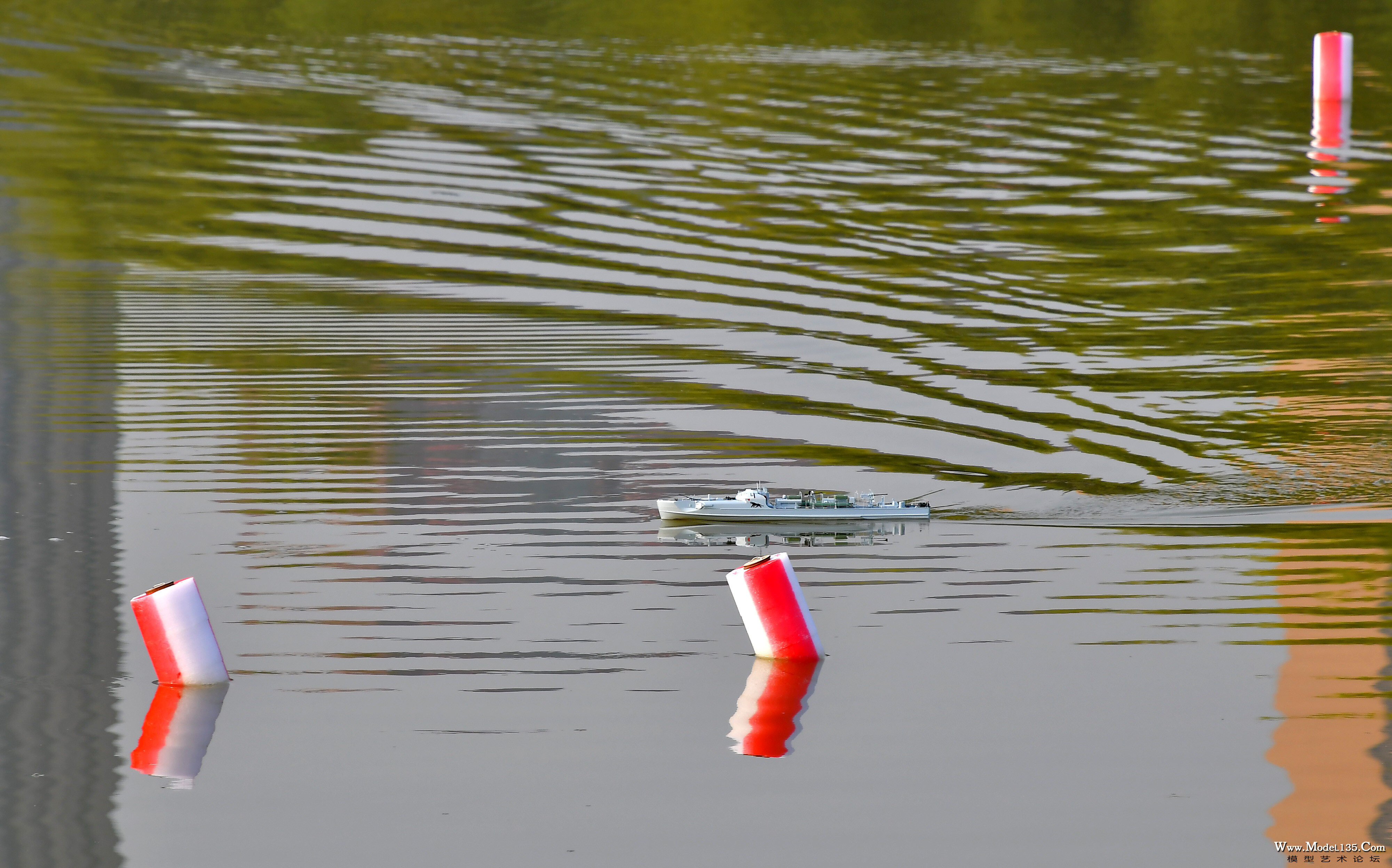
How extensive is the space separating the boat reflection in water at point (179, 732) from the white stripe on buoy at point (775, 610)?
2043 mm

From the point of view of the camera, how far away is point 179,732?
669cm

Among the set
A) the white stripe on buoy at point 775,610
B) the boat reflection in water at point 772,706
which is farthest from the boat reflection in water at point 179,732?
the white stripe on buoy at point 775,610

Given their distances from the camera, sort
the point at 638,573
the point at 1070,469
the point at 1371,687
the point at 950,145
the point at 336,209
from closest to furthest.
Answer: the point at 1371,687 → the point at 638,573 → the point at 1070,469 → the point at 336,209 → the point at 950,145

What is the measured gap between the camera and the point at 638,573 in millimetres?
8391

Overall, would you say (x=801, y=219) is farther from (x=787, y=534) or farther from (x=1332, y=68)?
(x=1332, y=68)

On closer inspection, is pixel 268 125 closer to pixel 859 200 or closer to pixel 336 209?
pixel 336 209

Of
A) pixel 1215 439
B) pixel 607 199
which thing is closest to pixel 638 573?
pixel 1215 439

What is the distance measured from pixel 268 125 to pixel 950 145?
27.3 feet

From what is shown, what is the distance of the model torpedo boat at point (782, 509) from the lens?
893 centimetres

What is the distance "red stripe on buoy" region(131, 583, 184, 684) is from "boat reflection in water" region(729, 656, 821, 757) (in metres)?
2.18

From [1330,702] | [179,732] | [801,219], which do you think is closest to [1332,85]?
[801,219]

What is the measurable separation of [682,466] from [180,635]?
3.83 m

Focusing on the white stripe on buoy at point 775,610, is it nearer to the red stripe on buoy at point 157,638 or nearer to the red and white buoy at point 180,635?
the red and white buoy at point 180,635

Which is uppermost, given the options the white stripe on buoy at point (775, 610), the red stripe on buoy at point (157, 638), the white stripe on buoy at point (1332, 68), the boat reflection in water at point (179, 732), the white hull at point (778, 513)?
the white stripe on buoy at point (1332, 68)
